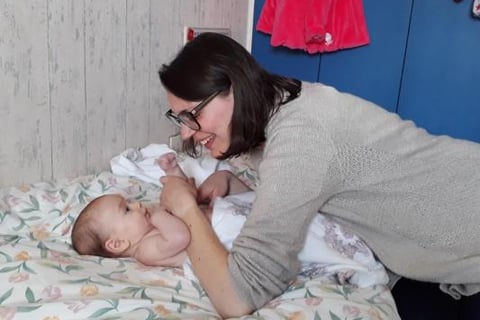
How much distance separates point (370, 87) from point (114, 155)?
1126 mm

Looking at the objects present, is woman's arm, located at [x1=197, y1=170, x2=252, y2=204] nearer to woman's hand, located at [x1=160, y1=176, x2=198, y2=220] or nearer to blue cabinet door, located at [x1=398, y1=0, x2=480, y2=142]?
woman's hand, located at [x1=160, y1=176, x2=198, y2=220]

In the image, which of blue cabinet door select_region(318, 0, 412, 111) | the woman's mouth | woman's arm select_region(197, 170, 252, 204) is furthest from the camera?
blue cabinet door select_region(318, 0, 412, 111)

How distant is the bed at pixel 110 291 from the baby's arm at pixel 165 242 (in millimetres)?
24

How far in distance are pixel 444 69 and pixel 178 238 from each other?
1.38m

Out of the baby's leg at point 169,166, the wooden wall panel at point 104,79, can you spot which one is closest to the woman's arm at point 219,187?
the baby's leg at point 169,166

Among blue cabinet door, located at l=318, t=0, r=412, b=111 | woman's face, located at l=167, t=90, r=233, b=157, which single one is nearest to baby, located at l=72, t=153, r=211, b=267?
woman's face, located at l=167, t=90, r=233, b=157

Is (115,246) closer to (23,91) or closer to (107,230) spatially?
(107,230)

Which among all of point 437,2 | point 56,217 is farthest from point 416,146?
point 437,2

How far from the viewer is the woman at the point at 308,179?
933mm

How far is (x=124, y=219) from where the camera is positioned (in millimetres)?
1250

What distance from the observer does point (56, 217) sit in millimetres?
1363

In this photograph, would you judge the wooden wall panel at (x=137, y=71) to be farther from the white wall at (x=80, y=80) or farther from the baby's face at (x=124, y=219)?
the baby's face at (x=124, y=219)

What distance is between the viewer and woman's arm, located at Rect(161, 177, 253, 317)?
0.94 meters

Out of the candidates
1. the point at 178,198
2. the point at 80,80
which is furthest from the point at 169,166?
the point at 80,80
